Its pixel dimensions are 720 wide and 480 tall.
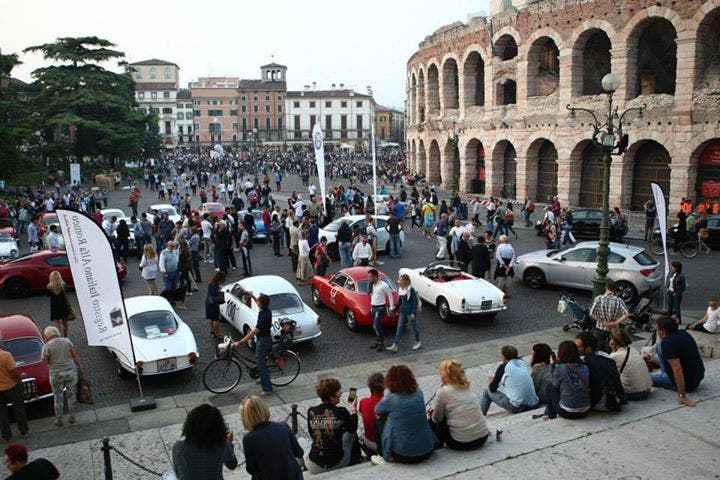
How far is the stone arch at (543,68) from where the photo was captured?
3600 cm

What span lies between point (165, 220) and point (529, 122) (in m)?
22.8

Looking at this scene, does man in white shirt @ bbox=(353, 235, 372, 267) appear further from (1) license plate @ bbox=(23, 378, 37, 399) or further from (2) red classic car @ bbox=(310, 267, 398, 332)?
(1) license plate @ bbox=(23, 378, 37, 399)

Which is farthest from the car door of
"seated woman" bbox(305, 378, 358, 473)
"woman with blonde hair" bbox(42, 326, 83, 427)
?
"woman with blonde hair" bbox(42, 326, 83, 427)

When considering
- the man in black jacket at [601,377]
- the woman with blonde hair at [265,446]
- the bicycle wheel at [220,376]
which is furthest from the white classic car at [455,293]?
the woman with blonde hair at [265,446]

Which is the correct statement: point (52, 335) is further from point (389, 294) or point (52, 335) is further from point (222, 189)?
point (222, 189)

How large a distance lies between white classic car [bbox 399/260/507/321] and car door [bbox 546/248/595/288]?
304cm

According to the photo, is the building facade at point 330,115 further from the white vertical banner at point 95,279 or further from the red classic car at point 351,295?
the white vertical banner at point 95,279

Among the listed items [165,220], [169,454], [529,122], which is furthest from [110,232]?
[529,122]

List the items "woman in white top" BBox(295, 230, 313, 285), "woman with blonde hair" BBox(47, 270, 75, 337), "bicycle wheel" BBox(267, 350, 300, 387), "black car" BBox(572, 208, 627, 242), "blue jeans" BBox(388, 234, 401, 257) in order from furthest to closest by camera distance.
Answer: "black car" BBox(572, 208, 627, 242) < "blue jeans" BBox(388, 234, 401, 257) < "woman in white top" BBox(295, 230, 313, 285) < "woman with blonde hair" BBox(47, 270, 75, 337) < "bicycle wheel" BBox(267, 350, 300, 387)

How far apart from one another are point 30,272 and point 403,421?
14.5 metres

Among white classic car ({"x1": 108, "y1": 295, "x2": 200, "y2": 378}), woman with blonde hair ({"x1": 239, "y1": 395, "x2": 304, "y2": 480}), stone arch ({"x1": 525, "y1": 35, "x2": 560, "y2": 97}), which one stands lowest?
white classic car ({"x1": 108, "y1": 295, "x2": 200, "y2": 378})

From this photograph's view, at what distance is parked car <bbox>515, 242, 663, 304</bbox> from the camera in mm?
15812

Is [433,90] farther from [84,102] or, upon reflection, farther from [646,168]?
[84,102]

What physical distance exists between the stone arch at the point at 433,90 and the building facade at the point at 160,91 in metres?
86.1
